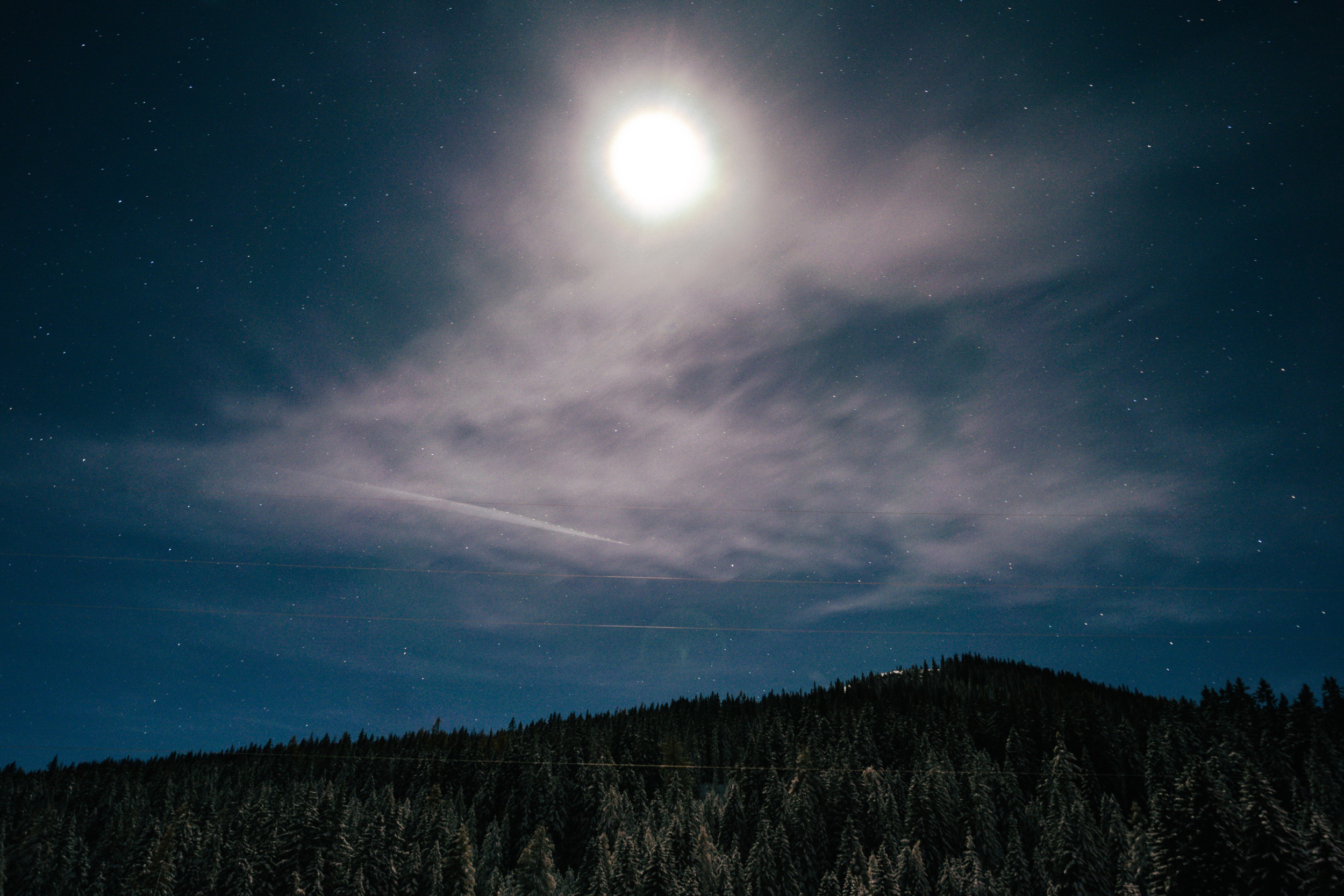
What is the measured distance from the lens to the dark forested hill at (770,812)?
47.1m

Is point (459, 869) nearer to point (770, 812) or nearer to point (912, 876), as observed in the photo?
point (770, 812)

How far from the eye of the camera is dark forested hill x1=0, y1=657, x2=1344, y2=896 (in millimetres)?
47125

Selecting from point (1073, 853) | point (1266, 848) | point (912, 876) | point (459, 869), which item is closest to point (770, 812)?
point (912, 876)

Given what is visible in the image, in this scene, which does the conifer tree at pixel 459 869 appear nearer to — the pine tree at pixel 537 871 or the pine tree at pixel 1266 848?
the pine tree at pixel 537 871

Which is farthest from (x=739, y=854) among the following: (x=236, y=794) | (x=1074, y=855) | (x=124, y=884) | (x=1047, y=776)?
(x=236, y=794)

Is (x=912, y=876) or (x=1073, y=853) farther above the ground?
(x=1073, y=853)

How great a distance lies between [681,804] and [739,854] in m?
8.82

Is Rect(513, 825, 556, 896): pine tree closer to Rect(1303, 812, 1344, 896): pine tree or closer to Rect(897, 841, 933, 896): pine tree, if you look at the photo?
Rect(897, 841, 933, 896): pine tree

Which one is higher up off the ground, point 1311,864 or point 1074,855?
point 1311,864

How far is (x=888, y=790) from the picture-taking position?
6862 centimetres

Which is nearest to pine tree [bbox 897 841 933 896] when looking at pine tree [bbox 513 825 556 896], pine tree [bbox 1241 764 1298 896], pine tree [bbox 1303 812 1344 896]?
pine tree [bbox 1241 764 1298 896]

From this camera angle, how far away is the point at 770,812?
219 feet

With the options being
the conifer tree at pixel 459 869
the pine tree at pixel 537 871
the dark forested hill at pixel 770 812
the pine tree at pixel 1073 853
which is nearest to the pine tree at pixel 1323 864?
the dark forested hill at pixel 770 812

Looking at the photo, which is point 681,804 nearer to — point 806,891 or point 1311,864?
point 806,891
